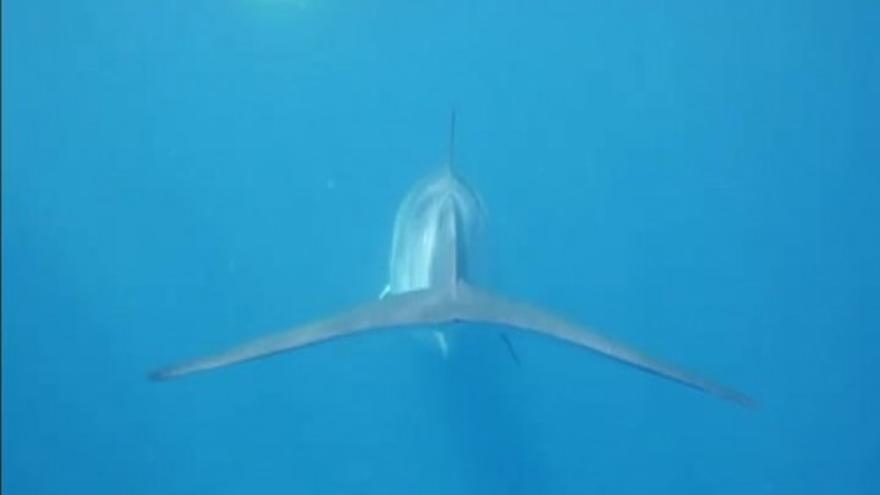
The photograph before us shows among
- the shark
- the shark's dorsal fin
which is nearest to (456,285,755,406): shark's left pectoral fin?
the shark

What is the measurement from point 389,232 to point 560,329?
2.82 ft

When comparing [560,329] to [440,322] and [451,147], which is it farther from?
[451,147]

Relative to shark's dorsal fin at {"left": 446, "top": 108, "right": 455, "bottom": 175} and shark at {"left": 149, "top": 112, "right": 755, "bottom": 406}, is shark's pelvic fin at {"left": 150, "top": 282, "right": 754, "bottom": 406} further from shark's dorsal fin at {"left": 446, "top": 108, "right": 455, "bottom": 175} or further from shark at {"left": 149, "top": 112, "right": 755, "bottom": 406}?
shark's dorsal fin at {"left": 446, "top": 108, "right": 455, "bottom": 175}

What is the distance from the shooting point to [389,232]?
8.82ft

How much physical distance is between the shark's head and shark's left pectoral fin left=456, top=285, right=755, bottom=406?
0.07m

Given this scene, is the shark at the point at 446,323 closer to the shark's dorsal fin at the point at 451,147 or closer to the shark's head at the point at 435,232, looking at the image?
the shark's head at the point at 435,232

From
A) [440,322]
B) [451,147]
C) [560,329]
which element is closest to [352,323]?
[440,322]

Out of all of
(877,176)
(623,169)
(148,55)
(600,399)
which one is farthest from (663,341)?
(148,55)

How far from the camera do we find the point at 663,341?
9.14 ft

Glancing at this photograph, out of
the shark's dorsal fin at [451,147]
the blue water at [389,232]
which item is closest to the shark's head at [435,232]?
the shark's dorsal fin at [451,147]

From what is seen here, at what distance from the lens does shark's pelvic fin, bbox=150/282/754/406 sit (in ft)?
6.05

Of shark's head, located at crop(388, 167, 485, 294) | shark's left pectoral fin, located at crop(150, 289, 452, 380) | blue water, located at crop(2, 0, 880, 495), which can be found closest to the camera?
shark's left pectoral fin, located at crop(150, 289, 452, 380)

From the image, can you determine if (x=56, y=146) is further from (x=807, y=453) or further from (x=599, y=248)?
(x=807, y=453)

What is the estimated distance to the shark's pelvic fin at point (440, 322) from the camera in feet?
6.05
